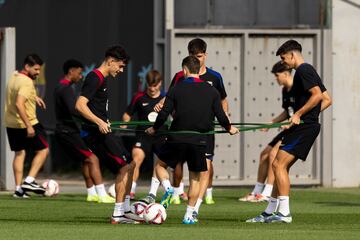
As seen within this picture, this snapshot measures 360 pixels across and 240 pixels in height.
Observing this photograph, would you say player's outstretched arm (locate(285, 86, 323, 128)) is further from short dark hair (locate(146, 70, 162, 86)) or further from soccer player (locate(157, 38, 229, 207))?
short dark hair (locate(146, 70, 162, 86))

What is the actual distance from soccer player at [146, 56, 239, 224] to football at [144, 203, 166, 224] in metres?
0.25

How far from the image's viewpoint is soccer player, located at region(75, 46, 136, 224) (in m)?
14.3

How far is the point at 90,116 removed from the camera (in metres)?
14.2

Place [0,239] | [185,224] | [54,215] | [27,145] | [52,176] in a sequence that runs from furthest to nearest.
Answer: [52,176] → [27,145] → [54,215] → [185,224] → [0,239]

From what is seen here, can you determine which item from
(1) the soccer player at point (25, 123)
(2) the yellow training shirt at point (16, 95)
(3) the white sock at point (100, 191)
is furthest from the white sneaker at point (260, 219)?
(2) the yellow training shirt at point (16, 95)

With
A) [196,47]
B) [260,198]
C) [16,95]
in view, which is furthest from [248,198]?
[16,95]

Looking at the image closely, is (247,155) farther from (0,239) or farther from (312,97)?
(0,239)

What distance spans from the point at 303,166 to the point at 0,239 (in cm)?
1056

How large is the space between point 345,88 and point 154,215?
8.57 meters

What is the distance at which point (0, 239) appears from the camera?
39.8 ft

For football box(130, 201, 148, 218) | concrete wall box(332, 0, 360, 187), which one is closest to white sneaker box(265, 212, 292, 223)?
football box(130, 201, 148, 218)

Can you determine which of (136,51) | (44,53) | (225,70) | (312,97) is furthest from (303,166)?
(312,97)

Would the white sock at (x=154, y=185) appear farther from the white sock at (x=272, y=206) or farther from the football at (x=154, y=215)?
the football at (x=154, y=215)

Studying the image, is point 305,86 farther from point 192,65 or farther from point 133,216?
point 133,216
